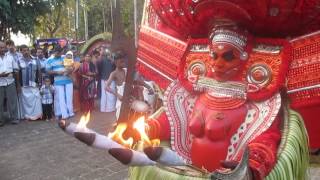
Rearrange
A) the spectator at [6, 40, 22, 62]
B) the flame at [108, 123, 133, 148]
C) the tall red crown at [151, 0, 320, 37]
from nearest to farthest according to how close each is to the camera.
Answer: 1. the flame at [108, 123, 133, 148]
2. the tall red crown at [151, 0, 320, 37]
3. the spectator at [6, 40, 22, 62]

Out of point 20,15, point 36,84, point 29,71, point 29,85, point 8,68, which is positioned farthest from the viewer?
point 20,15

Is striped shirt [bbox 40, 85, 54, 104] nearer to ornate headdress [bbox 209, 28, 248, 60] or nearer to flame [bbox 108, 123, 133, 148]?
ornate headdress [bbox 209, 28, 248, 60]

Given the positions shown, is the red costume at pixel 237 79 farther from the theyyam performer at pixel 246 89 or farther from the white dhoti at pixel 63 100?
the white dhoti at pixel 63 100

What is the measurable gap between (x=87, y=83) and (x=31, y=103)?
5.89ft

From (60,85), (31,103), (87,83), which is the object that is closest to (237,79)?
(60,85)

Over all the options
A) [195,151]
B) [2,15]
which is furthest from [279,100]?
[2,15]

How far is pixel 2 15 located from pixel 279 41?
42.9ft

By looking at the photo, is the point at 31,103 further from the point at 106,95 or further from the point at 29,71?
the point at 106,95

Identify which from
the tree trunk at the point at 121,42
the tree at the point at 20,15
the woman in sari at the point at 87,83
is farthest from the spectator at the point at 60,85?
the tree trunk at the point at 121,42

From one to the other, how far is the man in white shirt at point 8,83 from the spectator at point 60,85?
0.82m

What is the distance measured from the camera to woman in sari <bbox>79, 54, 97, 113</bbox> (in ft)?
35.8

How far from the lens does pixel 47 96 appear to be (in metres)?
9.73

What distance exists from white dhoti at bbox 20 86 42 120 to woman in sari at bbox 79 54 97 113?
1373mm

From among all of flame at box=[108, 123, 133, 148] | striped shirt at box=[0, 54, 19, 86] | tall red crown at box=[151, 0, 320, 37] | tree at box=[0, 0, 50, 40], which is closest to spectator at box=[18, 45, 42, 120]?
striped shirt at box=[0, 54, 19, 86]
